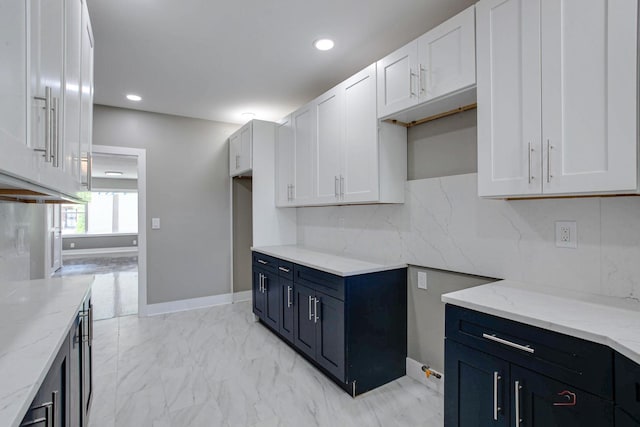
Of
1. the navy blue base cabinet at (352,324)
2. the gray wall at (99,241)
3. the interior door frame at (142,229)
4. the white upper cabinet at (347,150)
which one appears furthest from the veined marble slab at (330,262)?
the gray wall at (99,241)

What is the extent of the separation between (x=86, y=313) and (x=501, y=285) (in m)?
2.26

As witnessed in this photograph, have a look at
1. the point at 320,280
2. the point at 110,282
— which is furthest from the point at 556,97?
the point at 110,282

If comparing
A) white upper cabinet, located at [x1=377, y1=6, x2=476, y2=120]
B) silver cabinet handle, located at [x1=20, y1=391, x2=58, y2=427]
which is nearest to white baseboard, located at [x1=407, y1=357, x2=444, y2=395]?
white upper cabinet, located at [x1=377, y1=6, x2=476, y2=120]

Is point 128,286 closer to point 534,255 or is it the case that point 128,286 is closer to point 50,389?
point 50,389

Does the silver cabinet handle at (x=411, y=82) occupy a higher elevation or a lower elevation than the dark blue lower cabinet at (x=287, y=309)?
higher

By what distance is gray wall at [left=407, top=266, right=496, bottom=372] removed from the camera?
2.22m

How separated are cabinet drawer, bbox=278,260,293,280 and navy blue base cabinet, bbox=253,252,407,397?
4 cm

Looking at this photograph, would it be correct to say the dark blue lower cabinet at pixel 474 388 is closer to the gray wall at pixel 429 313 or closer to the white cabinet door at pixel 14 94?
the gray wall at pixel 429 313

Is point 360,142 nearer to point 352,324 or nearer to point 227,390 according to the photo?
point 352,324

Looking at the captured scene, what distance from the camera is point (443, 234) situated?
7.38 feet

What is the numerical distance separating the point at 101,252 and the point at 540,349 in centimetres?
1146

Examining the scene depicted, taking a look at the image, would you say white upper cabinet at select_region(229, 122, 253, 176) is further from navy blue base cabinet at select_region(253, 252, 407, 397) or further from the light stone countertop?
the light stone countertop

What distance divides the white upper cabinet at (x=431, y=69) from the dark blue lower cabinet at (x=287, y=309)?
1.71 m

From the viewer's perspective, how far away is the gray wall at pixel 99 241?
9398 millimetres
